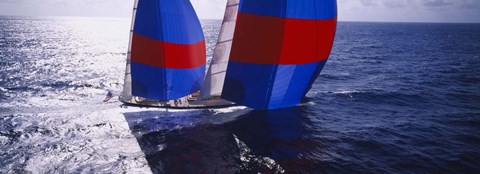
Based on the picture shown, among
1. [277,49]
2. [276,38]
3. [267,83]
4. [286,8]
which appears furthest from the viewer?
[267,83]

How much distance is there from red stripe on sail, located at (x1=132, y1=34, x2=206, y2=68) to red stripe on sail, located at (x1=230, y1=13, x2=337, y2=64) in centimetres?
422

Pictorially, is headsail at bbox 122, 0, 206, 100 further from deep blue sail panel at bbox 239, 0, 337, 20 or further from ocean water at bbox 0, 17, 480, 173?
deep blue sail panel at bbox 239, 0, 337, 20

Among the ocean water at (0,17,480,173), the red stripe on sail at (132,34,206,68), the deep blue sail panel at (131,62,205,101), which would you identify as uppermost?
the red stripe on sail at (132,34,206,68)

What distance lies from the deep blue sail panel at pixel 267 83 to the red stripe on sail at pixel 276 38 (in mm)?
477

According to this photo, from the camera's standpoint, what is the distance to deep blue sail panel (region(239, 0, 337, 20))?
15953 mm

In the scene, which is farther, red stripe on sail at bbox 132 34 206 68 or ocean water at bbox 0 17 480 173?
red stripe on sail at bbox 132 34 206 68

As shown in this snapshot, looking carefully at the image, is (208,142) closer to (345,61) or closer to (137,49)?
(137,49)

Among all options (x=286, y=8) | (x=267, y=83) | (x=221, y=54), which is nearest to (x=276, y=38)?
(x=286, y=8)

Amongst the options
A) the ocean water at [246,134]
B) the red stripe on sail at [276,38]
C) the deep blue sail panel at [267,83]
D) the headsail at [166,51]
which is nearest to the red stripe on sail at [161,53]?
the headsail at [166,51]

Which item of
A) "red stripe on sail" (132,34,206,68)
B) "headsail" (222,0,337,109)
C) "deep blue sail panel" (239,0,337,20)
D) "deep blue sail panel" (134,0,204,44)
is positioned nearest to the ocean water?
"headsail" (222,0,337,109)

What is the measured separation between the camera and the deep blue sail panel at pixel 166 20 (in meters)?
18.6

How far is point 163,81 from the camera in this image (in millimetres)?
20422

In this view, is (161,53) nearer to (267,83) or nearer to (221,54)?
(221,54)

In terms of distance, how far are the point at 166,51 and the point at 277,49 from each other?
767cm
